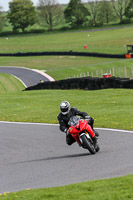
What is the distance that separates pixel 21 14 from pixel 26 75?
94.6 meters

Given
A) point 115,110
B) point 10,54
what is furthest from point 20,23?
point 115,110

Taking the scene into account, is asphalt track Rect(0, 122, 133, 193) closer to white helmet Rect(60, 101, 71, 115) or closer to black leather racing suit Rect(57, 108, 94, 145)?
black leather racing suit Rect(57, 108, 94, 145)

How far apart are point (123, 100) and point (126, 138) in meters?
9.35

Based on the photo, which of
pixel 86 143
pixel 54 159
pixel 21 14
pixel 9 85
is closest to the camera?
pixel 86 143

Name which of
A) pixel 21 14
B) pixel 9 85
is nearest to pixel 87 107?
pixel 9 85

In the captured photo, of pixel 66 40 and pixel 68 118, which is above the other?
pixel 68 118

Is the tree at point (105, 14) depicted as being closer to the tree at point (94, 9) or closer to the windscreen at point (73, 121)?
the tree at point (94, 9)

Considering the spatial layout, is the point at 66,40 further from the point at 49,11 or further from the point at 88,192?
the point at 88,192

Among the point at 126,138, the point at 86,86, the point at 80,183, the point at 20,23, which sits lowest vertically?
the point at 20,23

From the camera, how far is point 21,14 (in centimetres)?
14950

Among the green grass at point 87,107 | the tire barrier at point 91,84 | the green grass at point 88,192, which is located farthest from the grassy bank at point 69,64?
the green grass at point 88,192

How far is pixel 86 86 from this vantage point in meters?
30.6

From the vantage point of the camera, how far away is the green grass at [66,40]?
103m

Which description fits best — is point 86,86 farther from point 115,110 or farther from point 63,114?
point 63,114
